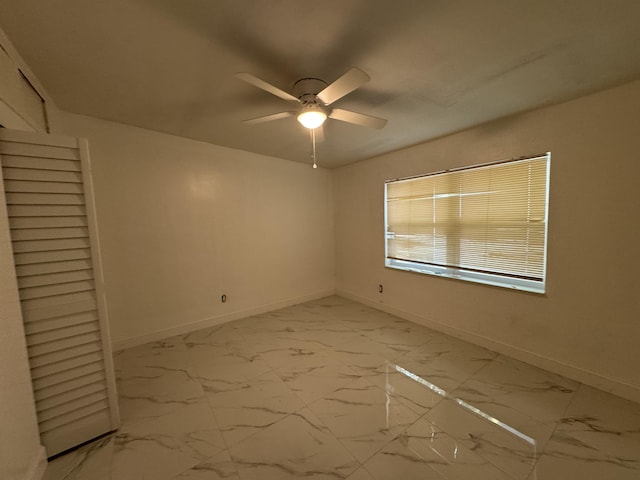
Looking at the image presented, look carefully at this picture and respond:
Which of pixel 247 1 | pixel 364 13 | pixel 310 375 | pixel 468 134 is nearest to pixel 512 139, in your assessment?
pixel 468 134

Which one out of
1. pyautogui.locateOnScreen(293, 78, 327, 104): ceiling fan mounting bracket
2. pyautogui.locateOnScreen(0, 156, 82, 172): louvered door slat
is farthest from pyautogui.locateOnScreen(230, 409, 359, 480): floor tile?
pyautogui.locateOnScreen(293, 78, 327, 104): ceiling fan mounting bracket

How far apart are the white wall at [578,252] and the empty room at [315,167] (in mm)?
15

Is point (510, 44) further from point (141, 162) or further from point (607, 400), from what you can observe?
point (141, 162)

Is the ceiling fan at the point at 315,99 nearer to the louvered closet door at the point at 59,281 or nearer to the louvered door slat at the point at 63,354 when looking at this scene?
the louvered closet door at the point at 59,281

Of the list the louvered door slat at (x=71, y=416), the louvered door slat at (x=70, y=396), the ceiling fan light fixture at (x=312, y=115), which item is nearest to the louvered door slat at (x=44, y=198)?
the louvered door slat at (x=70, y=396)

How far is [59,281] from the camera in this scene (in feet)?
4.58

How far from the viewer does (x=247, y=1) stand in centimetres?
112

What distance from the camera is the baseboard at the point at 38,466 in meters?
1.23

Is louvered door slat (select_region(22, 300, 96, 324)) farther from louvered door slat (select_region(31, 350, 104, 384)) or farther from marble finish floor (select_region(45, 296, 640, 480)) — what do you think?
marble finish floor (select_region(45, 296, 640, 480))

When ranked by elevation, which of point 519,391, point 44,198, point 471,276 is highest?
point 44,198

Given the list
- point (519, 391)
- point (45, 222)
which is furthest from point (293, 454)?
point (45, 222)

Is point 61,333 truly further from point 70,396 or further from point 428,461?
point 428,461

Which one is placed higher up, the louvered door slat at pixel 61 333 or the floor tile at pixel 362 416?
the louvered door slat at pixel 61 333

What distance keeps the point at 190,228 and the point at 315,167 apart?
1818mm
